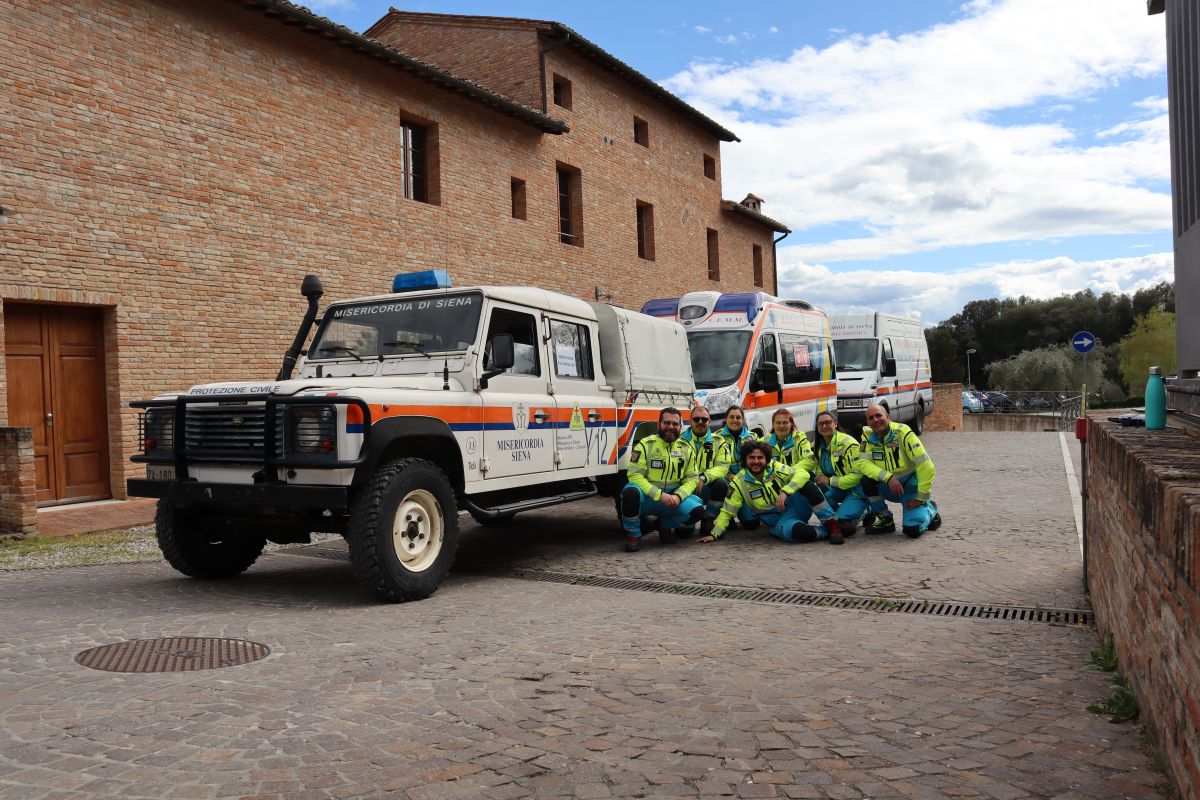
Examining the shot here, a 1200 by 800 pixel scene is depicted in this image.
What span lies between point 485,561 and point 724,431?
307 cm

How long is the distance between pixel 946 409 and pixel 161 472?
86.6ft

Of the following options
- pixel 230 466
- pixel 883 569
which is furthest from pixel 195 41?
pixel 883 569

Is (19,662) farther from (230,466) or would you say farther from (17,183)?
(17,183)

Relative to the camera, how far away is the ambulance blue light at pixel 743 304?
44.6ft

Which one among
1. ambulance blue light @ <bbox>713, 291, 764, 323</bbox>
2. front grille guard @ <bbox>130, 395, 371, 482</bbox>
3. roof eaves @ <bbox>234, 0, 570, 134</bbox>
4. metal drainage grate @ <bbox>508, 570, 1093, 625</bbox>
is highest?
roof eaves @ <bbox>234, 0, 570, 134</bbox>

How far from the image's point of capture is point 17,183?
10.9m

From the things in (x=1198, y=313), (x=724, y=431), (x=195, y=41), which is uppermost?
(x=195, y=41)

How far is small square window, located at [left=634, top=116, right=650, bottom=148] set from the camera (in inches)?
998

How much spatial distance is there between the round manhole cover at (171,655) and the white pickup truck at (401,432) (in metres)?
1.10

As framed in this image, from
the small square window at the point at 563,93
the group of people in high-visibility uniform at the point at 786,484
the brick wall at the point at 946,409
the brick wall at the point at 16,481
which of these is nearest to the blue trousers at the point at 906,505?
the group of people in high-visibility uniform at the point at 786,484

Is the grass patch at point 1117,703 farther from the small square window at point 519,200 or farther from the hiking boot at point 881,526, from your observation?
the small square window at point 519,200

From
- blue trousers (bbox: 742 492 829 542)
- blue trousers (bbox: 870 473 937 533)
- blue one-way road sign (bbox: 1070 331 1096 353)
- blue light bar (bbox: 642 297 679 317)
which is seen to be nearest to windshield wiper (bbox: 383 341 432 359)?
blue trousers (bbox: 742 492 829 542)

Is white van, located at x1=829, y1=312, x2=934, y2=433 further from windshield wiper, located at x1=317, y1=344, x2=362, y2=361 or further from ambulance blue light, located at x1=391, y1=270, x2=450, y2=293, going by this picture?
windshield wiper, located at x1=317, y1=344, x2=362, y2=361

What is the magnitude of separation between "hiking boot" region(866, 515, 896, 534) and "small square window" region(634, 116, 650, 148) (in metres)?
18.1
